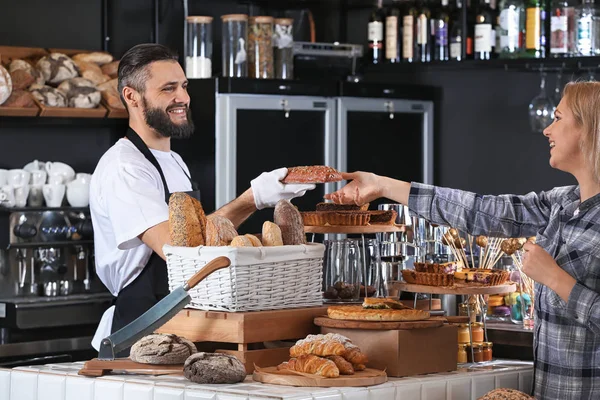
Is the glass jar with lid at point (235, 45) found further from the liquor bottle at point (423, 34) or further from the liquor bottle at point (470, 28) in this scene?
the liquor bottle at point (470, 28)

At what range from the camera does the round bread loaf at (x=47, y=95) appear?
4727 millimetres

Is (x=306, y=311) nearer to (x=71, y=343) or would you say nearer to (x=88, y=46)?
(x=71, y=343)

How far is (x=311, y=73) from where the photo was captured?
18.4 ft

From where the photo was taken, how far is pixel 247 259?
254cm

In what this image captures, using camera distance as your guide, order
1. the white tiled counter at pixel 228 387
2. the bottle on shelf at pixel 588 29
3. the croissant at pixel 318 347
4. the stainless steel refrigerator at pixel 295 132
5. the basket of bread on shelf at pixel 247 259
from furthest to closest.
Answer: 1. the bottle on shelf at pixel 588 29
2. the stainless steel refrigerator at pixel 295 132
3. the basket of bread on shelf at pixel 247 259
4. the croissant at pixel 318 347
5. the white tiled counter at pixel 228 387

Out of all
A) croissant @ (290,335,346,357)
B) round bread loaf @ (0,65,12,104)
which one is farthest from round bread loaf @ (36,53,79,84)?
croissant @ (290,335,346,357)

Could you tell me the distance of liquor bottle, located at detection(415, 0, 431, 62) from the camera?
5.64 metres

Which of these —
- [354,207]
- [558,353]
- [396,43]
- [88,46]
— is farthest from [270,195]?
[396,43]

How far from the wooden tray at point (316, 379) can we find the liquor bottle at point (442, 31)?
11.1 feet

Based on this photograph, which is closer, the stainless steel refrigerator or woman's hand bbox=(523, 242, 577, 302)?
woman's hand bbox=(523, 242, 577, 302)

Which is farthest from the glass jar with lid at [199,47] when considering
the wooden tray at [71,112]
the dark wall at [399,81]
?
the wooden tray at [71,112]

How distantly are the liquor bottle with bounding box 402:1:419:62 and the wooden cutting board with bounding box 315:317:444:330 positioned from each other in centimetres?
326

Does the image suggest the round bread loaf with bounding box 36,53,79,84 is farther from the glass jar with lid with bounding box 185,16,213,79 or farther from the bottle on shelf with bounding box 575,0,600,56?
the bottle on shelf with bounding box 575,0,600,56

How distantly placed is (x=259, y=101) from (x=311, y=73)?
2.14 ft
